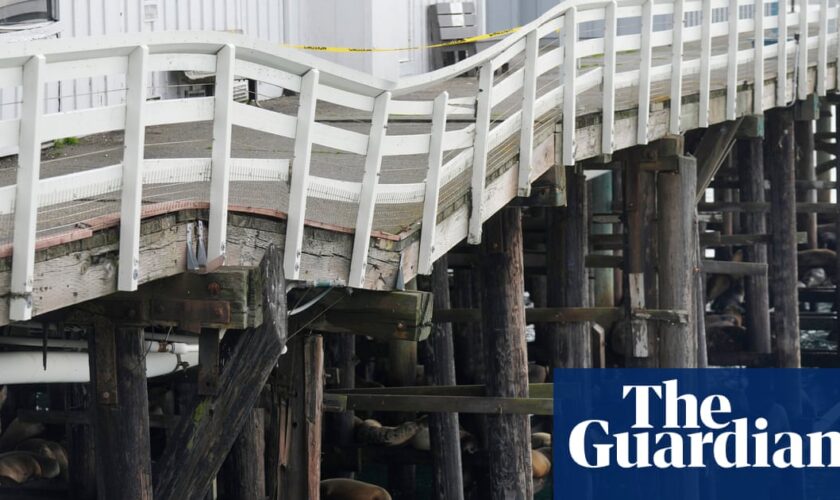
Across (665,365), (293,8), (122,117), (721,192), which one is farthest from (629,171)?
(721,192)

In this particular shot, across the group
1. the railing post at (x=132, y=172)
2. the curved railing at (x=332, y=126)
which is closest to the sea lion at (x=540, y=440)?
the curved railing at (x=332, y=126)

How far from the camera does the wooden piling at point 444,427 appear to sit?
39.5 feet

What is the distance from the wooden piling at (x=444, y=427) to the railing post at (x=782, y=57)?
2831 millimetres

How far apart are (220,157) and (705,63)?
5.55 metres

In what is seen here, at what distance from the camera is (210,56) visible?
5.75 meters

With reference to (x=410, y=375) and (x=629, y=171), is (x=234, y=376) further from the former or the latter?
(x=410, y=375)

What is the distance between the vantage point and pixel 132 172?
5367 millimetres

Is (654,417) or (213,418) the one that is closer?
(213,418)

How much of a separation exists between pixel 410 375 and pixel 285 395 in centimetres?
667

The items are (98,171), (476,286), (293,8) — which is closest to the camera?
(98,171)

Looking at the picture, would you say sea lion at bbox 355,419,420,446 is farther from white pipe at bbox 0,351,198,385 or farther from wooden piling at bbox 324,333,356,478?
white pipe at bbox 0,351,198,385

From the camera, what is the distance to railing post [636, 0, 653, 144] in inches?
382

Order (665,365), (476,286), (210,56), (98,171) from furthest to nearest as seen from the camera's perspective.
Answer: (476,286) → (665,365) → (210,56) → (98,171)

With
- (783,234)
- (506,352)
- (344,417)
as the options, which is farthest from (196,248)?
(783,234)
